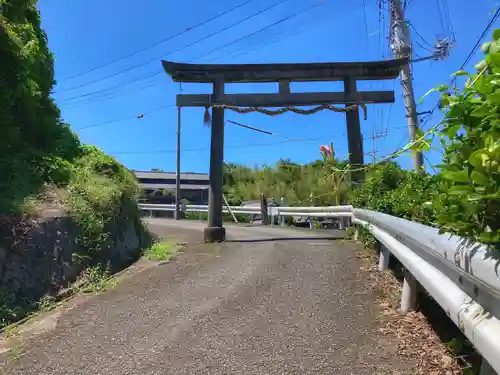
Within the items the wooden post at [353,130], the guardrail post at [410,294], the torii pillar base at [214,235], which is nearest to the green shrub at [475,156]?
the guardrail post at [410,294]

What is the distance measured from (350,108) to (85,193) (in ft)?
23.7

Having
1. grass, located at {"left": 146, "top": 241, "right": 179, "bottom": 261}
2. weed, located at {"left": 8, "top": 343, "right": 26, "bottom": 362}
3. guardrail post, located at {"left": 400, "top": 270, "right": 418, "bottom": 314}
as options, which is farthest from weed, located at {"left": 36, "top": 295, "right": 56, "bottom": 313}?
guardrail post, located at {"left": 400, "top": 270, "right": 418, "bottom": 314}

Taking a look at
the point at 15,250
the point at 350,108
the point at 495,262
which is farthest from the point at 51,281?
the point at 350,108

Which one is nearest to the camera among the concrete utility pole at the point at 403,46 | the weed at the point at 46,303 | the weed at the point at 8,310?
the weed at the point at 8,310

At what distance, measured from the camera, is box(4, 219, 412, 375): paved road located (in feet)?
11.9

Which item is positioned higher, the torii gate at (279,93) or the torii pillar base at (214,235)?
the torii gate at (279,93)

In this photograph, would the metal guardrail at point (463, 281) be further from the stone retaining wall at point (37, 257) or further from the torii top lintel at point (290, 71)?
the torii top lintel at point (290, 71)

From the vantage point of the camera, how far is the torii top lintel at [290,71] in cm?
1195

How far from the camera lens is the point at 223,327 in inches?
174

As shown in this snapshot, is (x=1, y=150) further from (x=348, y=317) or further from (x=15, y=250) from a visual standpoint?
(x=348, y=317)

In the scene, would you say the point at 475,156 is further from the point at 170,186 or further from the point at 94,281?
the point at 170,186

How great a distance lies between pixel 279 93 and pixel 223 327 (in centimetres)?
879

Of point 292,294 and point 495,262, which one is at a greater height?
point 495,262

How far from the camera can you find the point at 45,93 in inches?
404
